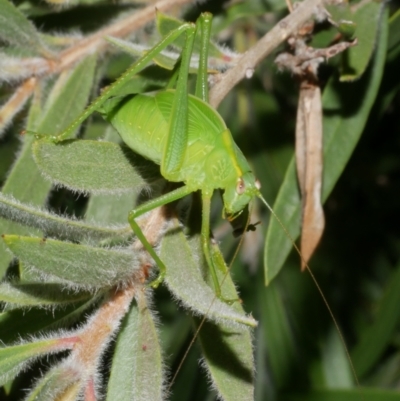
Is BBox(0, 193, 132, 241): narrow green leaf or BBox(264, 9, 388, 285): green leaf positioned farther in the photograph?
BBox(264, 9, 388, 285): green leaf

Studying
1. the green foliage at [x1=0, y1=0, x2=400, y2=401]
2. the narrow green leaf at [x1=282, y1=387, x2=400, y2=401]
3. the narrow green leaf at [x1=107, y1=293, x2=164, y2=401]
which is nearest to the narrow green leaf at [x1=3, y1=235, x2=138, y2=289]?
the green foliage at [x1=0, y1=0, x2=400, y2=401]

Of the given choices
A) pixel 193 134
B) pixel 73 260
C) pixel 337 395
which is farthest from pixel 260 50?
pixel 337 395

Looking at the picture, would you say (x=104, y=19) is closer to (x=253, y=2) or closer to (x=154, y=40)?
(x=154, y=40)

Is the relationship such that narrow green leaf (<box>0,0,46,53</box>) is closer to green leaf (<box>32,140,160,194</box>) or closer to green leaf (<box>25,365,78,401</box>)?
green leaf (<box>32,140,160,194</box>)

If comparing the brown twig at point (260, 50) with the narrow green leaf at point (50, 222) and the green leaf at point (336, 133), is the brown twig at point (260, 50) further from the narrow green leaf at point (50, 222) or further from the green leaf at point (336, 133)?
the narrow green leaf at point (50, 222)

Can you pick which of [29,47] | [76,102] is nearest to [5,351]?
[76,102]

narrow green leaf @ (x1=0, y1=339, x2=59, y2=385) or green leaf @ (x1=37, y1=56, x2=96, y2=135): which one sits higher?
green leaf @ (x1=37, y1=56, x2=96, y2=135)

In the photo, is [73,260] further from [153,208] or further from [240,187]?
[240,187]
